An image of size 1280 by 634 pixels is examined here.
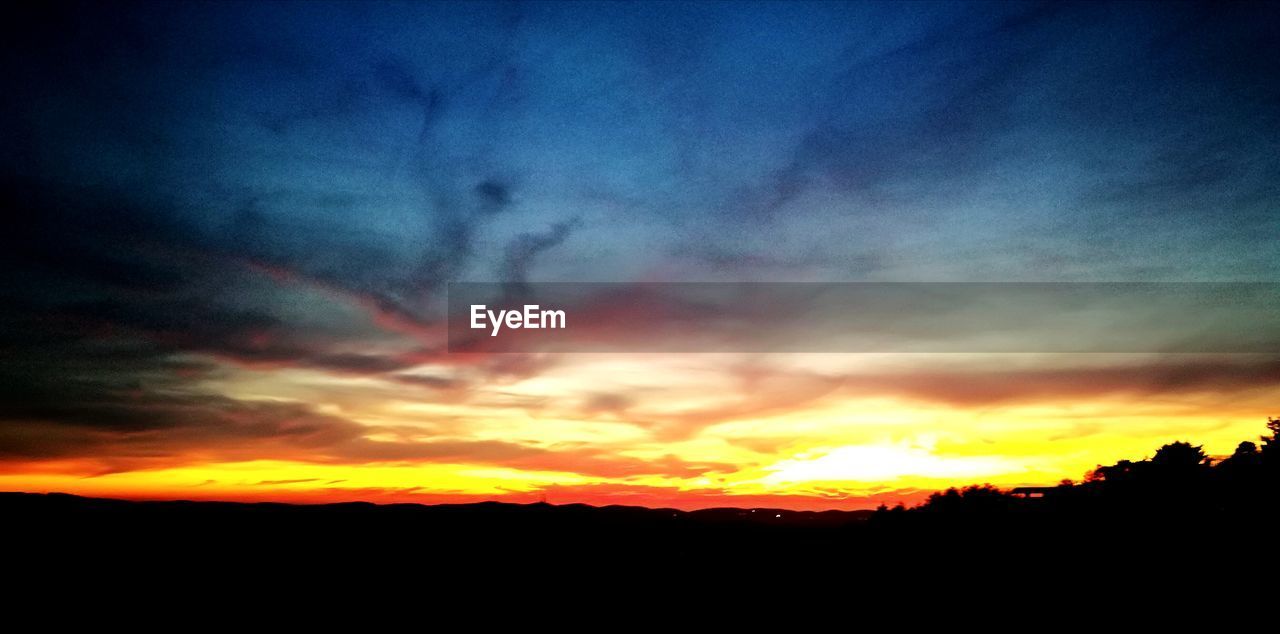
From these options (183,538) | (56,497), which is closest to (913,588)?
(183,538)

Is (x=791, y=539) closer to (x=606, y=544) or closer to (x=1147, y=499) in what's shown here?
(x=606, y=544)

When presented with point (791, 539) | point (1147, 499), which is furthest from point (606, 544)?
point (1147, 499)

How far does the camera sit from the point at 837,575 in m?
27.9

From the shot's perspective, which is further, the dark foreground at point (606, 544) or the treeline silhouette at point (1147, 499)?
the treeline silhouette at point (1147, 499)

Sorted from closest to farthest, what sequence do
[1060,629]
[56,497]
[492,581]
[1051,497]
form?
[1060,629] < [492,581] < [1051,497] < [56,497]

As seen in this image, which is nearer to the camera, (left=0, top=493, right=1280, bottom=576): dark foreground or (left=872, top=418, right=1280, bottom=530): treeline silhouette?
Result: (left=0, top=493, right=1280, bottom=576): dark foreground

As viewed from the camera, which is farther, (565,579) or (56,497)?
(56,497)

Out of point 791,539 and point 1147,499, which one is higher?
point 1147,499

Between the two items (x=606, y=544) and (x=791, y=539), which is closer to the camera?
(x=606, y=544)

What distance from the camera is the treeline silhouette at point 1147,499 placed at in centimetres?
2662

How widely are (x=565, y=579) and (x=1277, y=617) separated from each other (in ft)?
76.2

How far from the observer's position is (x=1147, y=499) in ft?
106

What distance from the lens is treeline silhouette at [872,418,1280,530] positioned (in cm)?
2662

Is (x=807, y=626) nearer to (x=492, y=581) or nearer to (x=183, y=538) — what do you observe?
(x=492, y=581)
